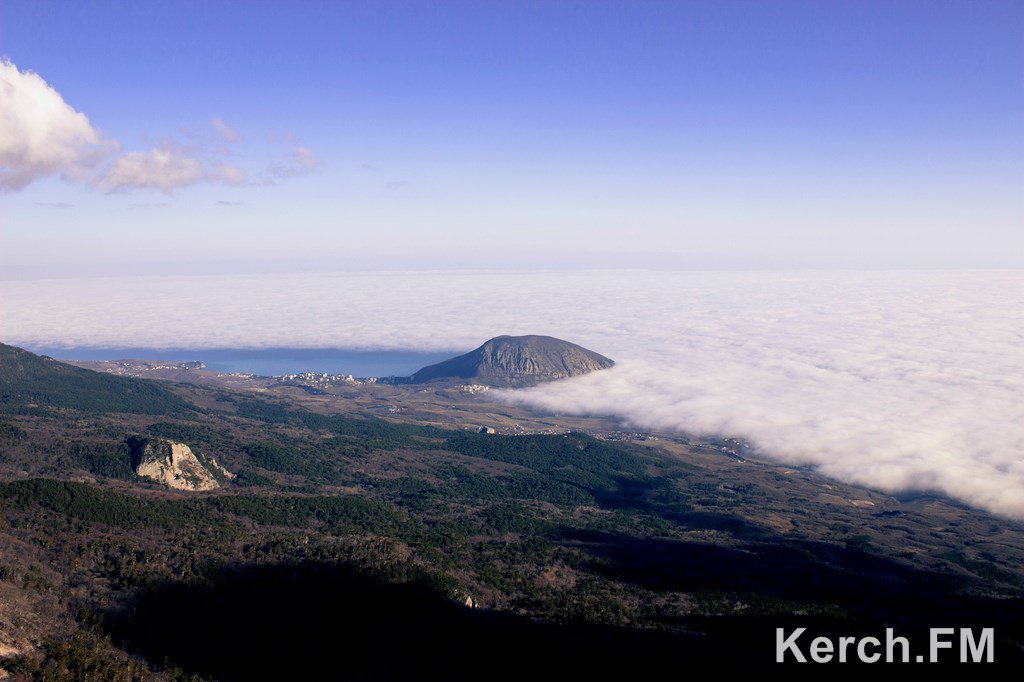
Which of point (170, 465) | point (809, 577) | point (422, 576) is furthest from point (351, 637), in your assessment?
point (170, 465)

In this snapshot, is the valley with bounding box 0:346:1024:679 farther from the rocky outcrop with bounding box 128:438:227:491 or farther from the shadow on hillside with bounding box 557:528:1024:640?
the rocky outcrop with bounding box 128:438:227:491

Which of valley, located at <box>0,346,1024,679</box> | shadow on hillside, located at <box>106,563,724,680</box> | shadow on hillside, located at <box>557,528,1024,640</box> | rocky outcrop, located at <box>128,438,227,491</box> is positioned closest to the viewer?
shadow on hillside, located at <box>106,563,724,680</box>

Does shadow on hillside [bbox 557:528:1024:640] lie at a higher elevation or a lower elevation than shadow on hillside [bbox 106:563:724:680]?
lower

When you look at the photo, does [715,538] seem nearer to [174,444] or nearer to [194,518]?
[194,518]

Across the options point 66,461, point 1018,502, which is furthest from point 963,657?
point 66,461

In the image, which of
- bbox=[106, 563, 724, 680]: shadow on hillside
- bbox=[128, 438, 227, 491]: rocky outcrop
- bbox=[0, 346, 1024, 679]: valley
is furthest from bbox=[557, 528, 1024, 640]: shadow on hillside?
bbox=[128, 438, 227, 491]: rocky outcrop

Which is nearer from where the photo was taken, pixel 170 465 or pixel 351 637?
pixel 351 637

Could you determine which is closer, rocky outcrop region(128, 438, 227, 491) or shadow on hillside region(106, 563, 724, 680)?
shadow on hillside region(106, 563, 724, 680)

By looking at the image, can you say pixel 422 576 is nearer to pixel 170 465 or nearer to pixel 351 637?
pixel 351 637

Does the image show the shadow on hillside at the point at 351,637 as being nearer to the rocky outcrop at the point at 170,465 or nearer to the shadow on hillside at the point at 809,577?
the shadow on hillside at the point at 809,577
